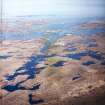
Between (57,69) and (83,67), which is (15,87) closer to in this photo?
(57,69)

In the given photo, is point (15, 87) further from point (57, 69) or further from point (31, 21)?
point (31, 21)

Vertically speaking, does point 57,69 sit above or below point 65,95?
above

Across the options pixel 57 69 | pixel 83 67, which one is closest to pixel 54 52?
pixel 57 69

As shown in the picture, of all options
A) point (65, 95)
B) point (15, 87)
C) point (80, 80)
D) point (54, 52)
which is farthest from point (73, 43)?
point (15, 87)

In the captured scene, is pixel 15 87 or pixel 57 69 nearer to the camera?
pixel 15 87

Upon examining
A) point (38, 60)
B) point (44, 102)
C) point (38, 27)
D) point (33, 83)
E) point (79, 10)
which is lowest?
point (44, 102)

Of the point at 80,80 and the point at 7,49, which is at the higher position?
the point at 7,49


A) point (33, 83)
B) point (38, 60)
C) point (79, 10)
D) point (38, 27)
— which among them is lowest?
point (33, 83)
